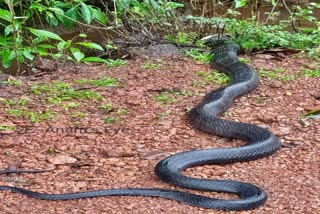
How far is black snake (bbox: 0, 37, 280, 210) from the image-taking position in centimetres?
448

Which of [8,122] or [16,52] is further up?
[16,52]

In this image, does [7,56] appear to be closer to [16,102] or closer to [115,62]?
[16,102]

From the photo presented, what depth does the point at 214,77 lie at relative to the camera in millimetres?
7898

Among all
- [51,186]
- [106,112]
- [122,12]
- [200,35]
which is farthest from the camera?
[200,35]

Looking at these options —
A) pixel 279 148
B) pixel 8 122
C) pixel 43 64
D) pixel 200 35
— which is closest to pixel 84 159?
pixel 8 122

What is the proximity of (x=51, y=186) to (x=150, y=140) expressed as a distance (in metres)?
1.20

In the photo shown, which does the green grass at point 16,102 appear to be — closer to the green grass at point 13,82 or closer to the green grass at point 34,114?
the green grass at point 34,114

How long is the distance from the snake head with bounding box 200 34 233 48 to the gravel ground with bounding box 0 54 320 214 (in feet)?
5.56

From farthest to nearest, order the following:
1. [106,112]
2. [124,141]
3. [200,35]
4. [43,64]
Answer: [200,35] < [43,64] < [106,112] < [124,141]

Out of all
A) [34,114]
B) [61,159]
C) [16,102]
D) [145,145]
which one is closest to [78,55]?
[34,114]

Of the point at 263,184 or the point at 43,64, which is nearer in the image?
the point at 263,184

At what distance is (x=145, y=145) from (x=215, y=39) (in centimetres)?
438

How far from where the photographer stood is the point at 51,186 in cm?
481

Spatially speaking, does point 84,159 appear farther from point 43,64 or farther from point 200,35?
point 200,35
